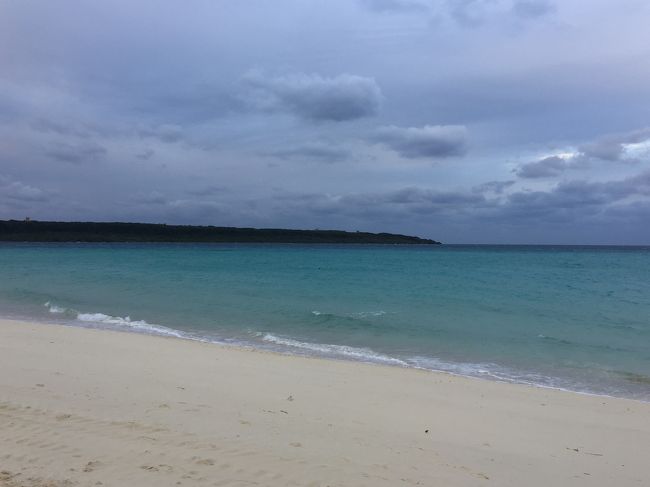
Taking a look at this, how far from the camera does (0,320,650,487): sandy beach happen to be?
4.66 meters

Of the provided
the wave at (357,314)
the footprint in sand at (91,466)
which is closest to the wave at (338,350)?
the wave at (357,314)

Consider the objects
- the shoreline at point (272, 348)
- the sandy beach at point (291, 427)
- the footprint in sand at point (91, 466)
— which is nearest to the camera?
the footprint in sand at point (91, 466)

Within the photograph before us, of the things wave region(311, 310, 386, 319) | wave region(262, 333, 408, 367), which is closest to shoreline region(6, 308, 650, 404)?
wave region(262, 333, 408, 367)

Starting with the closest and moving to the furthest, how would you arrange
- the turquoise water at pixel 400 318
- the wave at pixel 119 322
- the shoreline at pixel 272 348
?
the shoreline at pixel 272 348, the turquoise water at pixel 400 318, the wave at pixel 119 322

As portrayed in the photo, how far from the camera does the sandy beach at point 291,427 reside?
466cm

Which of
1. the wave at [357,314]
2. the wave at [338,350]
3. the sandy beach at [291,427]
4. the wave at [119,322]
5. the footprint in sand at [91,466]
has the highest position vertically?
the footprint in sand at [91,466]

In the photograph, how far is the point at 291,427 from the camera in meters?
5.94

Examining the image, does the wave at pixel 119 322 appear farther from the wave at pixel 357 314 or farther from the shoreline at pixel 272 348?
the wave at pixel 357 314

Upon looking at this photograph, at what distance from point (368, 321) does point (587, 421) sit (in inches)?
Answer: 361

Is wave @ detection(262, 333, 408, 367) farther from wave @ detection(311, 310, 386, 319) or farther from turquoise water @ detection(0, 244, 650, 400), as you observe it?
wave @ detection(311, 310, 386, 319)

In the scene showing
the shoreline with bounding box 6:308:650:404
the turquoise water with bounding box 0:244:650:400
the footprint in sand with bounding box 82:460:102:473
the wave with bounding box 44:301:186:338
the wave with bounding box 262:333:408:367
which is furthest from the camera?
the wave with bounding box 44:301:186:338

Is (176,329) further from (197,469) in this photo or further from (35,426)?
(197,469)

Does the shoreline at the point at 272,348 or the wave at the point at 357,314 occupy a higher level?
the wave at the point at 357,314

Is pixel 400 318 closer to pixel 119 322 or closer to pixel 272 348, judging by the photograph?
pixel 272 348
